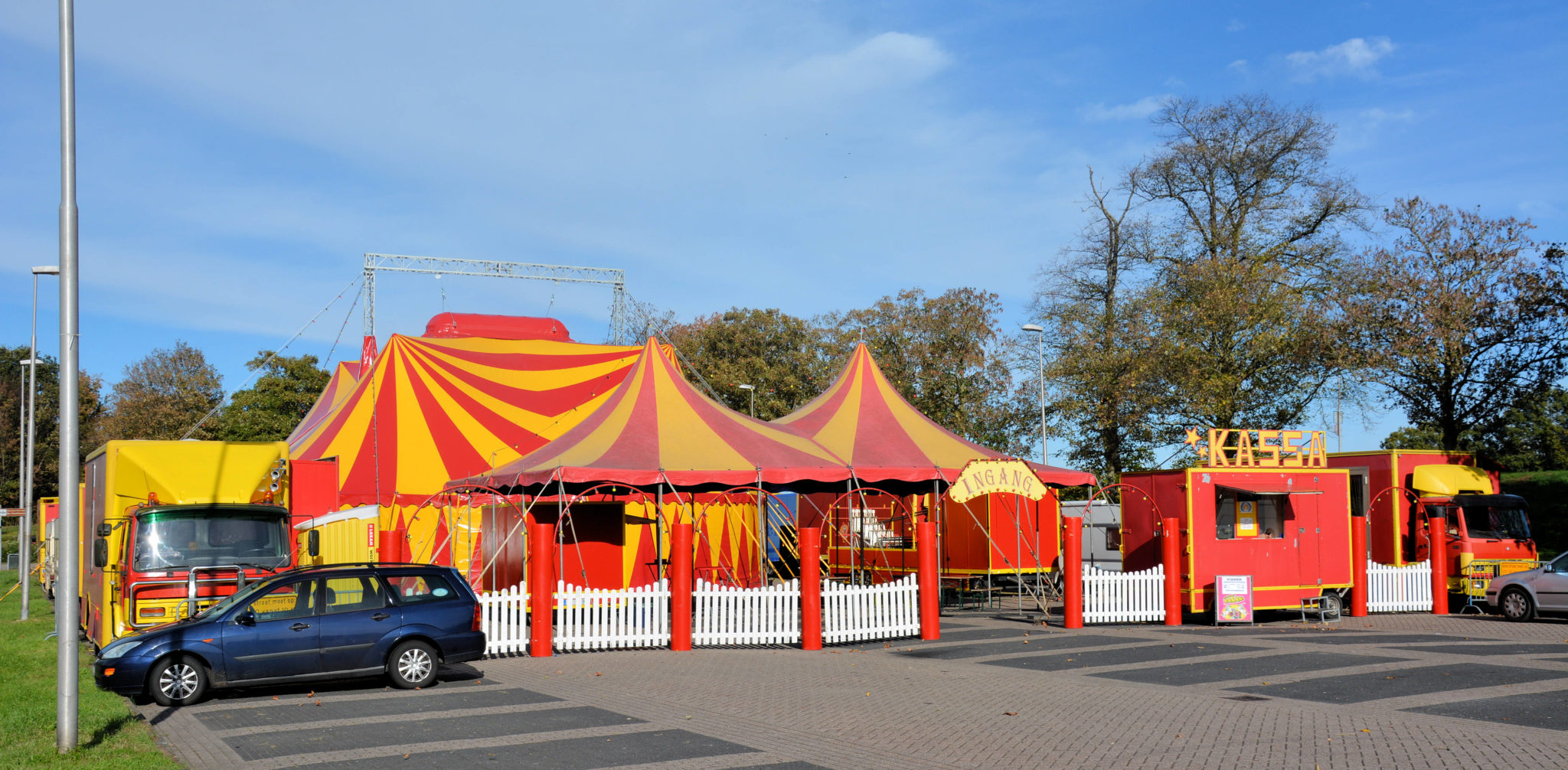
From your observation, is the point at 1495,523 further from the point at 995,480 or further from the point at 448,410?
the point at 448,410

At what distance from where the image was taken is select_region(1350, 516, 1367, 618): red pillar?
21.2m

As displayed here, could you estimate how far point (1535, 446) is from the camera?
51281 mm

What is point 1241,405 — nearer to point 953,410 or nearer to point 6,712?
point 953,410

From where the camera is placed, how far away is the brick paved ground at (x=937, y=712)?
8953 millimetres

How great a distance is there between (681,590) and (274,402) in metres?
43.5

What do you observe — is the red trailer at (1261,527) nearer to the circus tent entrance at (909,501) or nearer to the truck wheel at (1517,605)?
the circus tent entrance at (909,501)

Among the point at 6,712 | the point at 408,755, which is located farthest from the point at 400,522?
the point at 408,755

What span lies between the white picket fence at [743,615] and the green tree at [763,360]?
28.3 m

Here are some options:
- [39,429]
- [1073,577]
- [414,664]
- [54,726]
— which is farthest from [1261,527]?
[39,429]

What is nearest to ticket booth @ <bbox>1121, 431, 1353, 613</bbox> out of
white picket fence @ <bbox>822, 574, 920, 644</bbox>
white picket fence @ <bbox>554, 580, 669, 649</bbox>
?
white picket fence @ <bbox>822, 574, 920, 644</bbox>

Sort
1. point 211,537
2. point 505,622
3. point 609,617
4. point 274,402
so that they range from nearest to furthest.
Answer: point 211,537
point 505,622
point 609,617
point 274,402

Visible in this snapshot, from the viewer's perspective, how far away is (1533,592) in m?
20.2

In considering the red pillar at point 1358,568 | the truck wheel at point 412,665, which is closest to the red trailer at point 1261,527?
the red pillar at point 1358,568

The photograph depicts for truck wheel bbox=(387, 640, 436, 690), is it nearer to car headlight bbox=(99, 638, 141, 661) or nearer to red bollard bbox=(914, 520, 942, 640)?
car headlight bbox=(99, 638, 141, 661)
